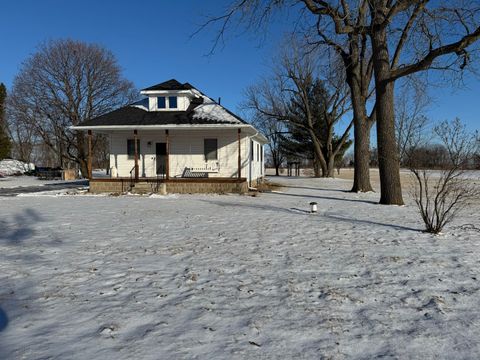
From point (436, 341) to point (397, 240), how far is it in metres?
3.83

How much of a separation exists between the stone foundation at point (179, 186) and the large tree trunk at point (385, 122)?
266 inches

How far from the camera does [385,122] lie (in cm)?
1161

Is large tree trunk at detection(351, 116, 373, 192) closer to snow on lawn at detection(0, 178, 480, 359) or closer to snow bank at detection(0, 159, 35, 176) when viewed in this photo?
snow on lawn at detection(0, 178, 480, 359)

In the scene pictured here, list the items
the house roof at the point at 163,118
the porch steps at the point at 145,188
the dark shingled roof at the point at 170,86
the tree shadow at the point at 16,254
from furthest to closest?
the dark shingled roof at the point at 170,86 → the house roof at the point at 163,118 → the porch steps at the point at 145,188 → the tree shadow at the point at 16,254

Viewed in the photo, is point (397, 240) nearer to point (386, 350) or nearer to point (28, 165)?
point (386, 350)

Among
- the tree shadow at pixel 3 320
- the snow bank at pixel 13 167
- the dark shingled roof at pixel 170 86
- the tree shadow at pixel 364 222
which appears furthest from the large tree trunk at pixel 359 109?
the snow bank at pixel 13 167

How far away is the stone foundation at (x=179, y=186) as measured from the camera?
16.1 m

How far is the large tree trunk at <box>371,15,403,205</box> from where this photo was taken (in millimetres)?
11578

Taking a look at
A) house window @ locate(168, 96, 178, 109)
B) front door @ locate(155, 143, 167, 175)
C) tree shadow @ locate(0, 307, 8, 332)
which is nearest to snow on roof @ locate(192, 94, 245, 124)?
Answer: house window @ locate(168, 96, 178, 109)

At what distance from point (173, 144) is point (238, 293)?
595 inches

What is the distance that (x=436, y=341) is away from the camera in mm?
2824

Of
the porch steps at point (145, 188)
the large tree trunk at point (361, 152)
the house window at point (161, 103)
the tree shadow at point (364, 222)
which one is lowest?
the tree shadow at point (364, 222)

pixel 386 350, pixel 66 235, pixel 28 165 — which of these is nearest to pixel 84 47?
pixel 28 165

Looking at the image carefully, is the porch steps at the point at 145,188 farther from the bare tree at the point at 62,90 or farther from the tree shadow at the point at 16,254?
the bare tree at the point at 62,90
